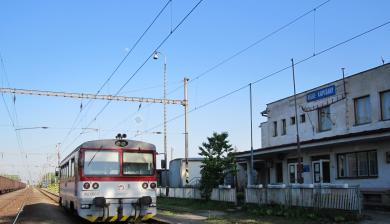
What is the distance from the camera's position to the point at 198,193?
3133 cm

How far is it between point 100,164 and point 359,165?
1418cm

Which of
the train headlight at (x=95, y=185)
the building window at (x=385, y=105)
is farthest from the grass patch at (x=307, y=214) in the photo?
the building window at (x=385, y=105)

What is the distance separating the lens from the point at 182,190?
35.2 m

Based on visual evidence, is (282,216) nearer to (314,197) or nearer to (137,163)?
(314,197)

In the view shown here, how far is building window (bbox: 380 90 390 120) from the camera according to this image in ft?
83.6

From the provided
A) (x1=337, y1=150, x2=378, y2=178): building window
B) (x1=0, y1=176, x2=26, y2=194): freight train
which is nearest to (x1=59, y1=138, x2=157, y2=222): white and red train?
(x1=337, y1=150, x2=378, y2=178): building window

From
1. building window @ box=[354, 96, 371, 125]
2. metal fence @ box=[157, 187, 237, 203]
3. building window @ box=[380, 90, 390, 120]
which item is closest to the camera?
building window @ box=[380, 90, 390, 120]

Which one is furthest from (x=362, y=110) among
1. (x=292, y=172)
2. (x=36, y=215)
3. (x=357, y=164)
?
(x=36, y=215)

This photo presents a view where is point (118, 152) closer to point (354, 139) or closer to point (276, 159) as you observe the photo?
point (354, 139)

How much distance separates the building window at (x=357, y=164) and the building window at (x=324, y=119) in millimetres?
4356

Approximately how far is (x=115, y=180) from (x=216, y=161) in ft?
39.0

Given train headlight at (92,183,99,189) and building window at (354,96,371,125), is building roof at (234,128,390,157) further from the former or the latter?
train headlight at (92,183,99,189)

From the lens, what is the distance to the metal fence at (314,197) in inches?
740

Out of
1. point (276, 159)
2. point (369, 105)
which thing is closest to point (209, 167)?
point (276, 159)
